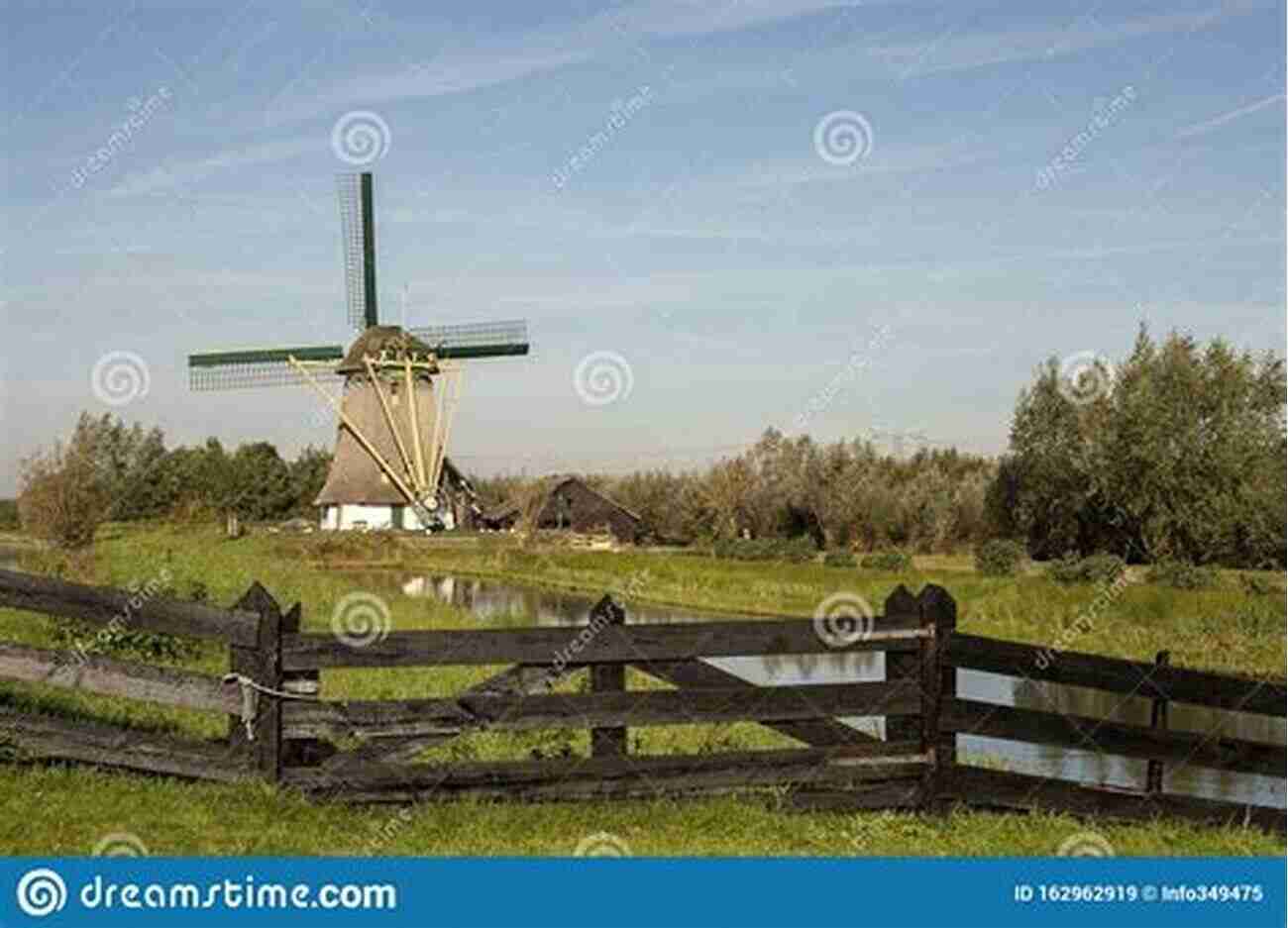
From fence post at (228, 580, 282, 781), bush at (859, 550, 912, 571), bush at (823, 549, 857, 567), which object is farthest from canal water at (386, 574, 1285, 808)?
fence post at (228, 580, 282, 781)

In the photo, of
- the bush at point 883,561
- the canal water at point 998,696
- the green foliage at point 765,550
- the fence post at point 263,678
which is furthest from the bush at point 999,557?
the fence post at point 263,678

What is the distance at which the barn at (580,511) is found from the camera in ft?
87.6

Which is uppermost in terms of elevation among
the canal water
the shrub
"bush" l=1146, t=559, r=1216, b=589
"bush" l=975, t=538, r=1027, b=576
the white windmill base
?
the white windmill base

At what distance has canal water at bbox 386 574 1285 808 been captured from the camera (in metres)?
13.8

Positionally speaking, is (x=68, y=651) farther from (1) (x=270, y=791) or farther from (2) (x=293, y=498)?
(2) (x=293, y=498)

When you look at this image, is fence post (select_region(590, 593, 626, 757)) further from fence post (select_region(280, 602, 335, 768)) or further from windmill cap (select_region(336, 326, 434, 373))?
windmill cap (select_region(336, 326, 434, 373))

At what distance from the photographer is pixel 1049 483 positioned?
80.2 ft

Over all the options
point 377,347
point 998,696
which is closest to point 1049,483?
point 998,696

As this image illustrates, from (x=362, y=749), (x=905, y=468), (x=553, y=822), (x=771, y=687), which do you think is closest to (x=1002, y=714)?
(x=771, y=687)

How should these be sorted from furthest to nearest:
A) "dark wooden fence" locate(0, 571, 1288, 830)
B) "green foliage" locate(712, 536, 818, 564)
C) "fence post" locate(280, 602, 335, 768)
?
"green foliage" locate(712, 536, 818, 564) < "fence post" locate(280, 602, 335, 768) < "dark wooden fence" locate(0, 571, 1288, 830)

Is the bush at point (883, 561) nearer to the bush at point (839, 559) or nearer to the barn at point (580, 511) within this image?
the bush at point (839, 559)

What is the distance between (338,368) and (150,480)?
15147 millimetres

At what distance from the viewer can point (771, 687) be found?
9.06m

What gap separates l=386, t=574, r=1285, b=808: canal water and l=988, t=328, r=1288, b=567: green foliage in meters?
4.08
